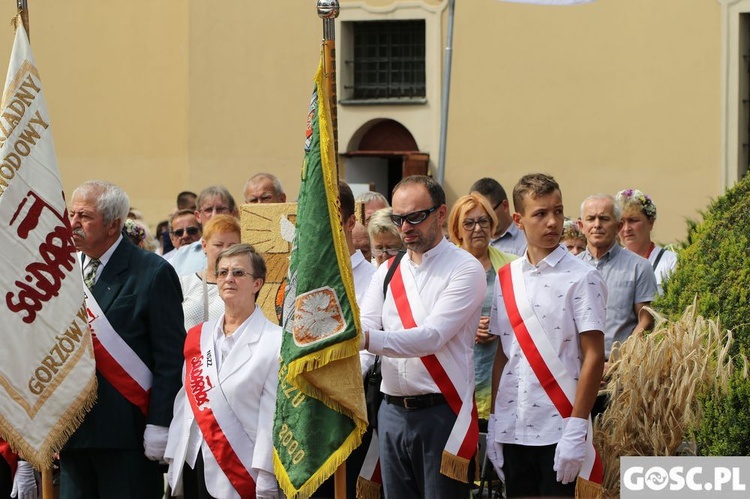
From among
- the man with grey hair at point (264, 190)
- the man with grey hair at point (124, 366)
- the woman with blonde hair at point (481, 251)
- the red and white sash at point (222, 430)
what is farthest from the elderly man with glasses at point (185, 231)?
the red and white sash at point (222, 430)

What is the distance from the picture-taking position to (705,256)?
19.8 feet

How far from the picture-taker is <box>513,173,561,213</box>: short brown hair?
5.75 m

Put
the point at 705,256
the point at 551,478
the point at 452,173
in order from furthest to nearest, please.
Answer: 1. the point at 452,173
2. the point at 705,256
3. the point at 551,478

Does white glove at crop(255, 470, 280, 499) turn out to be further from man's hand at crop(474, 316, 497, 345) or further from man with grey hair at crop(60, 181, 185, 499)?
man's hand at crop(474, 316, 497, 345)

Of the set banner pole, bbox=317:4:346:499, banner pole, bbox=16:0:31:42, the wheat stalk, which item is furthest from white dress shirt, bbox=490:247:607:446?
banner pole, bbox=16:0:31:42

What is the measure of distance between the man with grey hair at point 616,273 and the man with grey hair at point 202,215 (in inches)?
104

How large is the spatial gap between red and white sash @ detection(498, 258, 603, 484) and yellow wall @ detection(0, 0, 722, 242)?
1171 cm

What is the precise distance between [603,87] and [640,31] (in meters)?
0.86

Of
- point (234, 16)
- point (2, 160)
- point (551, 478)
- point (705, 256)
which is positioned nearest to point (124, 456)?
point (2, 160)

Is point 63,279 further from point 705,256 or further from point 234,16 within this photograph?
point 234,16

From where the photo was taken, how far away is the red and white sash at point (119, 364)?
6.27m

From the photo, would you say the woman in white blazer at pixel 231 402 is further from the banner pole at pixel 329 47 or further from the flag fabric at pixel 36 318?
the banner pole at pixel 329 47

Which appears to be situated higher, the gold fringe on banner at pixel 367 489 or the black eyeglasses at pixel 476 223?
the black eyeglasses at pixel 476 223

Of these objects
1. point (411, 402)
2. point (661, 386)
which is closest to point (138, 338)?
point (411, 402)
